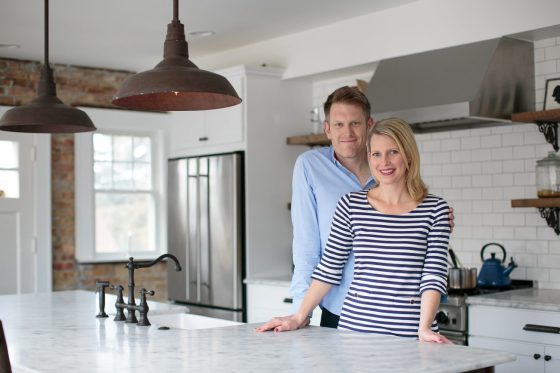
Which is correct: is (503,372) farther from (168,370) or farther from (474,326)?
(168,370)

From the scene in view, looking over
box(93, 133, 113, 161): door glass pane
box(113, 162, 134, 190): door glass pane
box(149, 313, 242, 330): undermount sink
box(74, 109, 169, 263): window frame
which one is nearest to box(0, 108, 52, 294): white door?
box(74, 109, 169, 263): window frame

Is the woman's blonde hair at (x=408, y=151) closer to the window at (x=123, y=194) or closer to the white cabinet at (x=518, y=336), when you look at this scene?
the white cabinet at (x=518, y=336)

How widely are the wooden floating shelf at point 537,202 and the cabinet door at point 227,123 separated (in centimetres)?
218

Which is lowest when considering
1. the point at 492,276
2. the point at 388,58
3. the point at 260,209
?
the point at 492,276

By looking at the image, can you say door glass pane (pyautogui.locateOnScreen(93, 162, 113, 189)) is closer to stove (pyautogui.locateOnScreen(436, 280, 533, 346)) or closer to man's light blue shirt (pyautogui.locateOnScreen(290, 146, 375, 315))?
stove (pyautogui.locateOnScreen(436, 280, 533, 346))

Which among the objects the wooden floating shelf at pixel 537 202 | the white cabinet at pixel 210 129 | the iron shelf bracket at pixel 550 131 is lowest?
the wooden floating shelf at pixel 537 202

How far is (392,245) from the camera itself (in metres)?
2.59

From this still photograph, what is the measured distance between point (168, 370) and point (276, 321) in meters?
0.70

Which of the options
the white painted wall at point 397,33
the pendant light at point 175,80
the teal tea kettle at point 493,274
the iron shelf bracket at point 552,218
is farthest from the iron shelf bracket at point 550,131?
the pendant light at point 175,80

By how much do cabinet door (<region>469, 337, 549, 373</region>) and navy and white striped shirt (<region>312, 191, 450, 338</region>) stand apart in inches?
68.8

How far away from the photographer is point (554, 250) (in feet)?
15.8

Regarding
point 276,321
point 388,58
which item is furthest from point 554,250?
Result: point 276,321

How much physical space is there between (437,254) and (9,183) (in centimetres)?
504

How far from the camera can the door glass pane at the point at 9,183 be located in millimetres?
6742
